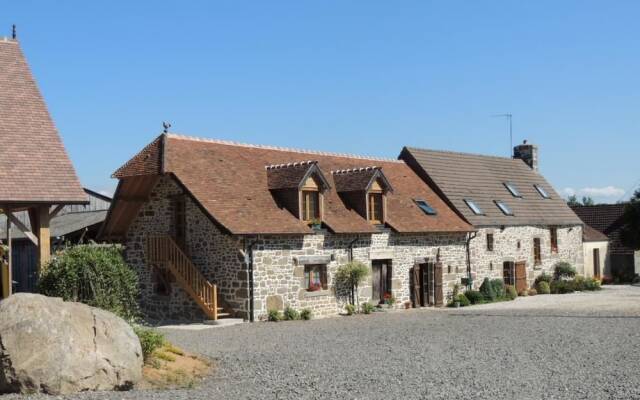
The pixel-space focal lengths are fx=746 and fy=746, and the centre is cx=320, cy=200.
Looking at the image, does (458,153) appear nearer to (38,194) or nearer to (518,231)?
(518,231)

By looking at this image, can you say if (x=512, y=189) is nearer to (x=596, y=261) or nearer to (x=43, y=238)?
(x=596, y=261)

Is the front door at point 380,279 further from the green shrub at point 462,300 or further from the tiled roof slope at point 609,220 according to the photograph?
the tiled roof slope at point 609,220

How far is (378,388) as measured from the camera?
10984mm

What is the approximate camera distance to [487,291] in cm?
2852

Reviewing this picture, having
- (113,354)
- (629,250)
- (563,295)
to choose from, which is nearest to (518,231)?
(563,295)

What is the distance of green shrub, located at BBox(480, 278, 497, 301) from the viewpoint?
28.4m

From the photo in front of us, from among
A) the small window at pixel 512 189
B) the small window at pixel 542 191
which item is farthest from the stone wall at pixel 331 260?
the small window at pixel 542 191

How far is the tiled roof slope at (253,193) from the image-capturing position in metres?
21.5

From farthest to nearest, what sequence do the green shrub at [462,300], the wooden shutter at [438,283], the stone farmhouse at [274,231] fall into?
the green shrub at [462,300] → the wooden shutter at [438,283] → the stone farmhouse at [274,231]

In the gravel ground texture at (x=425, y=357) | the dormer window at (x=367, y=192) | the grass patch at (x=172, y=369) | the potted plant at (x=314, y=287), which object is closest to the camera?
the gravel ground texture at (x=425, y=357)

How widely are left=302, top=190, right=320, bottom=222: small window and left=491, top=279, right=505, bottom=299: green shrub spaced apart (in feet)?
30.1

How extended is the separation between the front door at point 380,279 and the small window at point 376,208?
143cm

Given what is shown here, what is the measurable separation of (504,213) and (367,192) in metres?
9.54

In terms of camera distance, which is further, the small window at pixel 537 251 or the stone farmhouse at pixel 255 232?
the small window at pixel 537 251
